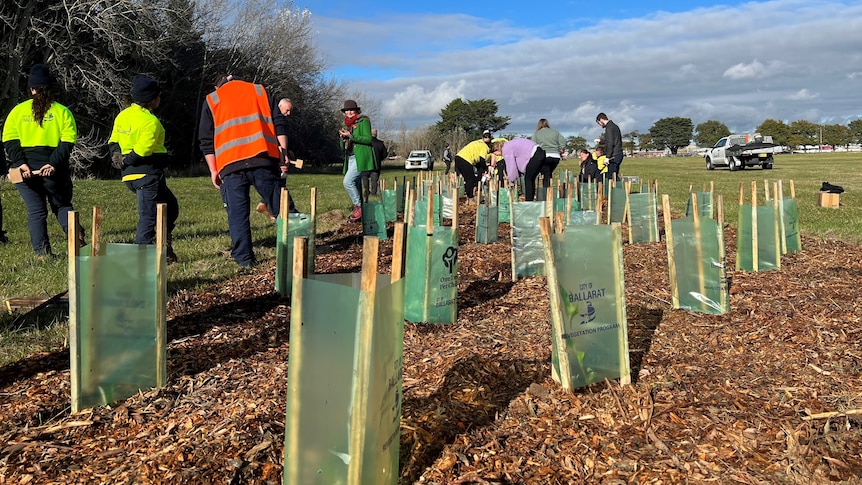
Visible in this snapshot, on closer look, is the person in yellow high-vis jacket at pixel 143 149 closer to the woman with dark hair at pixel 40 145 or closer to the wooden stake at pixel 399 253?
the woman with dark hair at pixel 40 145

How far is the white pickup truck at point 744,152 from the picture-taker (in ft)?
100

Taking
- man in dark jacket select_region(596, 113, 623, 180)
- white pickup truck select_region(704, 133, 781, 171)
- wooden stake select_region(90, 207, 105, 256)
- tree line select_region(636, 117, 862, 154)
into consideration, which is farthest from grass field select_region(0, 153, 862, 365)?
tree line select_region(636, 117, 862, 154)

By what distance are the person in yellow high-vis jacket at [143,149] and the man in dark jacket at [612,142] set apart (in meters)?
7.87

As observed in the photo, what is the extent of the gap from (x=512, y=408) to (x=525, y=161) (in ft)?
28.8

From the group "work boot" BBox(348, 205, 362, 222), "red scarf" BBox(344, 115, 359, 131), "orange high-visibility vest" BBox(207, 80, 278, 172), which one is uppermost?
"red scarf" BBox(344, 115, 359, 131)

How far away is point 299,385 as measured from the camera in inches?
77.9

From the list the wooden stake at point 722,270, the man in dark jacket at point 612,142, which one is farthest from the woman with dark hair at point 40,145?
the man in dark jacket at point 612,142

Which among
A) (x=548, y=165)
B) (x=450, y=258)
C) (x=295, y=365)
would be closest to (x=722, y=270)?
(x=450, y=258)

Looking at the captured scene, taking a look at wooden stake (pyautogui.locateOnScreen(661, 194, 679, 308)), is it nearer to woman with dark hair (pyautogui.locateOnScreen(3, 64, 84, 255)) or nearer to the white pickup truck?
woman with dark hair (pyautogui.locateOnScreen(3, 64, 84, 255))

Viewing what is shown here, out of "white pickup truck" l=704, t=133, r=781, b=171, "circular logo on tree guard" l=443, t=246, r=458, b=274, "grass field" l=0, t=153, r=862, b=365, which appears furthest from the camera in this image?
"white pickup truck" l=704, t=133, r=781, b=171

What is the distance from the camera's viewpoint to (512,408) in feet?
9.48

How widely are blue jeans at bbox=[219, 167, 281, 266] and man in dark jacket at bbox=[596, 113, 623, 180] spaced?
714cm

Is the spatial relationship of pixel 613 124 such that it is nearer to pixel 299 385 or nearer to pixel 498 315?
pixel 498 315

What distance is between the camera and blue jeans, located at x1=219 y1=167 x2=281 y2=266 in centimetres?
562
